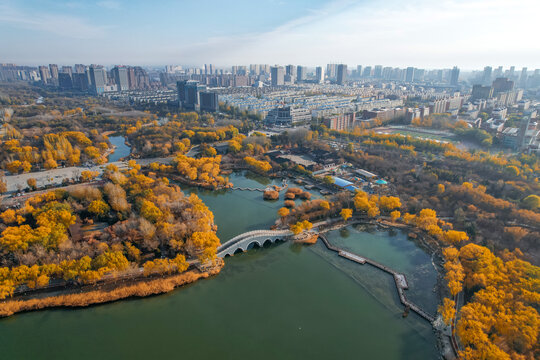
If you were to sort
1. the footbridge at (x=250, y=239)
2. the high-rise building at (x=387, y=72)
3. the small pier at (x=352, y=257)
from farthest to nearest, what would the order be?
the high-rise building at (x=387, y=72), the footbridge at (x=250, y=239), the small pier at (x=352, y=257)

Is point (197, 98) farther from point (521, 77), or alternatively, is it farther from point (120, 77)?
point (521, 77)

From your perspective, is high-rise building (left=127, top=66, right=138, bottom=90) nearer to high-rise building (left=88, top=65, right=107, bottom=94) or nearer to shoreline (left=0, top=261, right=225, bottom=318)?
high-rise building (left=88, top=65, right=107, bottom=94)

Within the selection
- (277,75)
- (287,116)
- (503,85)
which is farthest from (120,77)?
(503,85)

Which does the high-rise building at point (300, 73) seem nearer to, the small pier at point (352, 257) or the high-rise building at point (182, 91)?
the high-rise building at point (182, 91)

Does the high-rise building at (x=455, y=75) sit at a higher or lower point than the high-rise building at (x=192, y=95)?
higher

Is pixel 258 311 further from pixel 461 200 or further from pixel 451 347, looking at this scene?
pixel 461 200

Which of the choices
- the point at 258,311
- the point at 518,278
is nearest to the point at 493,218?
the point at 518,278

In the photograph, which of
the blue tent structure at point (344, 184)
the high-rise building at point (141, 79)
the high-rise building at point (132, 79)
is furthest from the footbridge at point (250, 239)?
the high-rise building at point (141, 79)
